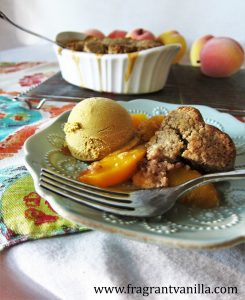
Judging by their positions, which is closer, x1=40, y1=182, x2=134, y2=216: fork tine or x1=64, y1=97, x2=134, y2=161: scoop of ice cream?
x1=40, y1=182, x2=134, y2=216: fork tine

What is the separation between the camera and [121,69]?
37.8 inches

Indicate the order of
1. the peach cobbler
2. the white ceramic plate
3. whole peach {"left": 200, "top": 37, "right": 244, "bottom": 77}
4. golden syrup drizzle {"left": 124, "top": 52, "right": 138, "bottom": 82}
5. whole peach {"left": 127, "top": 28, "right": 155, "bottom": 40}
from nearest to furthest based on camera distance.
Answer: the white ceramic plate < the peach cobbler < golden syrup drizzle {"left": 124, "top": 52, "right": 138, "bottom": 82} < whole peach {"left": 200, "top": 37, "right": 244, "bottom": 77} < whole peach {"left": 127, "top": 28, "right": 155, "bottom": 40}

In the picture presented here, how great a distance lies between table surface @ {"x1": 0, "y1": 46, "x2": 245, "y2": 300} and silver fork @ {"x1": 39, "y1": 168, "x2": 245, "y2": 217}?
5 cm

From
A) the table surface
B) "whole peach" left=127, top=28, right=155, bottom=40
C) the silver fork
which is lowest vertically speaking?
"whole peach" left=127, top=28, right=155, bottom=40

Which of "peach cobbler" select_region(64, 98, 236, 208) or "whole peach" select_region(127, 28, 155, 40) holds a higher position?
"peach cobbler" select_region(64, 98, 236, 208)

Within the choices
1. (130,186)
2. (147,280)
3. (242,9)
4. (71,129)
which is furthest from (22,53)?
(147,280)

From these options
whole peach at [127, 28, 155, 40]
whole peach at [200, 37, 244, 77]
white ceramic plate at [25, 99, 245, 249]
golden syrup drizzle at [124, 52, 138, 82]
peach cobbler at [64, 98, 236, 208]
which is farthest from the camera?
whole peach at [127, 28, 155, 40]


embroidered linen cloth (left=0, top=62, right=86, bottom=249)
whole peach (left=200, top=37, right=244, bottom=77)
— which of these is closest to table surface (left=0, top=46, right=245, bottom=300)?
embroidered linen cloth (left=0, top=62, right=86, bottom=249)

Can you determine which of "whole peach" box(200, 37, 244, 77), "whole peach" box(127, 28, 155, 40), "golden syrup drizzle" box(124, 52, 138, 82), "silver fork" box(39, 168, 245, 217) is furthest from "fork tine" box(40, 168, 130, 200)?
"whole peach" box(127, 28, 155, 40)

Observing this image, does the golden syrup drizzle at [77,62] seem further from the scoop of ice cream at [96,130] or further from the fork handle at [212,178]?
the fork handle at [212,178]

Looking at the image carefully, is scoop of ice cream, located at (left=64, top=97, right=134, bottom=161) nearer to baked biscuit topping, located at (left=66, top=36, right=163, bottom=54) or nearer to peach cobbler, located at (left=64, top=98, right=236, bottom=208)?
peach cobbler, located at (left=64, top=98, right=236, bottom=208)

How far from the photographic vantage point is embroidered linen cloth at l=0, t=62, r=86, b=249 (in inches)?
17.3

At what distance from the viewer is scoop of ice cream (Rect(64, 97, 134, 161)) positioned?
58 centimetres

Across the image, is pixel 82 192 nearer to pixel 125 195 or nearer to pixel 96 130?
pixel 125 195
